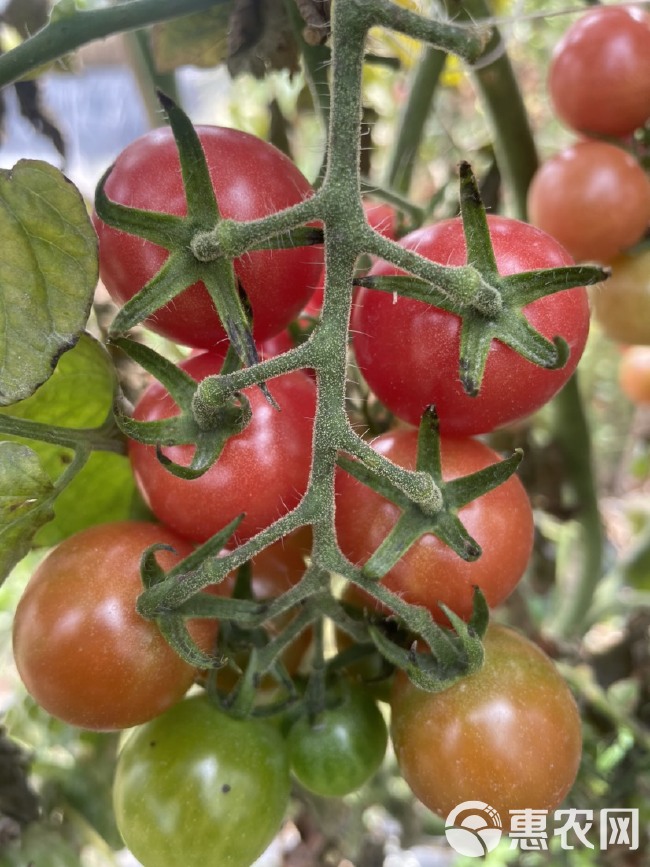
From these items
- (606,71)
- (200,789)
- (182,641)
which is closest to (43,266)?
(182,641)

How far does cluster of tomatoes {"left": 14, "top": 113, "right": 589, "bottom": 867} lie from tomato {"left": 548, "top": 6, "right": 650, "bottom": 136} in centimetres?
34

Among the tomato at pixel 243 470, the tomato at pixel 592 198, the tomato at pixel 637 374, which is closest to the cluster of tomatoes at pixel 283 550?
the tomato at pixel 243 470

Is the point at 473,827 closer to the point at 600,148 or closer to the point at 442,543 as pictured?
the point at 442,543

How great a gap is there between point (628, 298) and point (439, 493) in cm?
47

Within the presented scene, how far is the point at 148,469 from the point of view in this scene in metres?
0.45

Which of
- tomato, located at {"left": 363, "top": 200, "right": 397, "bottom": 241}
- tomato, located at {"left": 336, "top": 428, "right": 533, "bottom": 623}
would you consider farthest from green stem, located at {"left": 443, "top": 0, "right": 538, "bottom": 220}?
tomato, located at {"left": 336, "top": 428, "right": 533, "bottom": 623}

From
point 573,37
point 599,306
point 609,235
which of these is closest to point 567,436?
point 599,306

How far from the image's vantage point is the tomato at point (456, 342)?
0.41 meters

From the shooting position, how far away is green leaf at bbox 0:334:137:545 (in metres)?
0.50

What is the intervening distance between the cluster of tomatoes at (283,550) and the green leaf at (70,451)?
2.3 inches

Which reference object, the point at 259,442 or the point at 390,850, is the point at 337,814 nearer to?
the point at 390,850

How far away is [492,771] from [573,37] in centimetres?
64

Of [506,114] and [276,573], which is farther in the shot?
[506,114]

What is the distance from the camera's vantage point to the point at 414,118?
73cm
